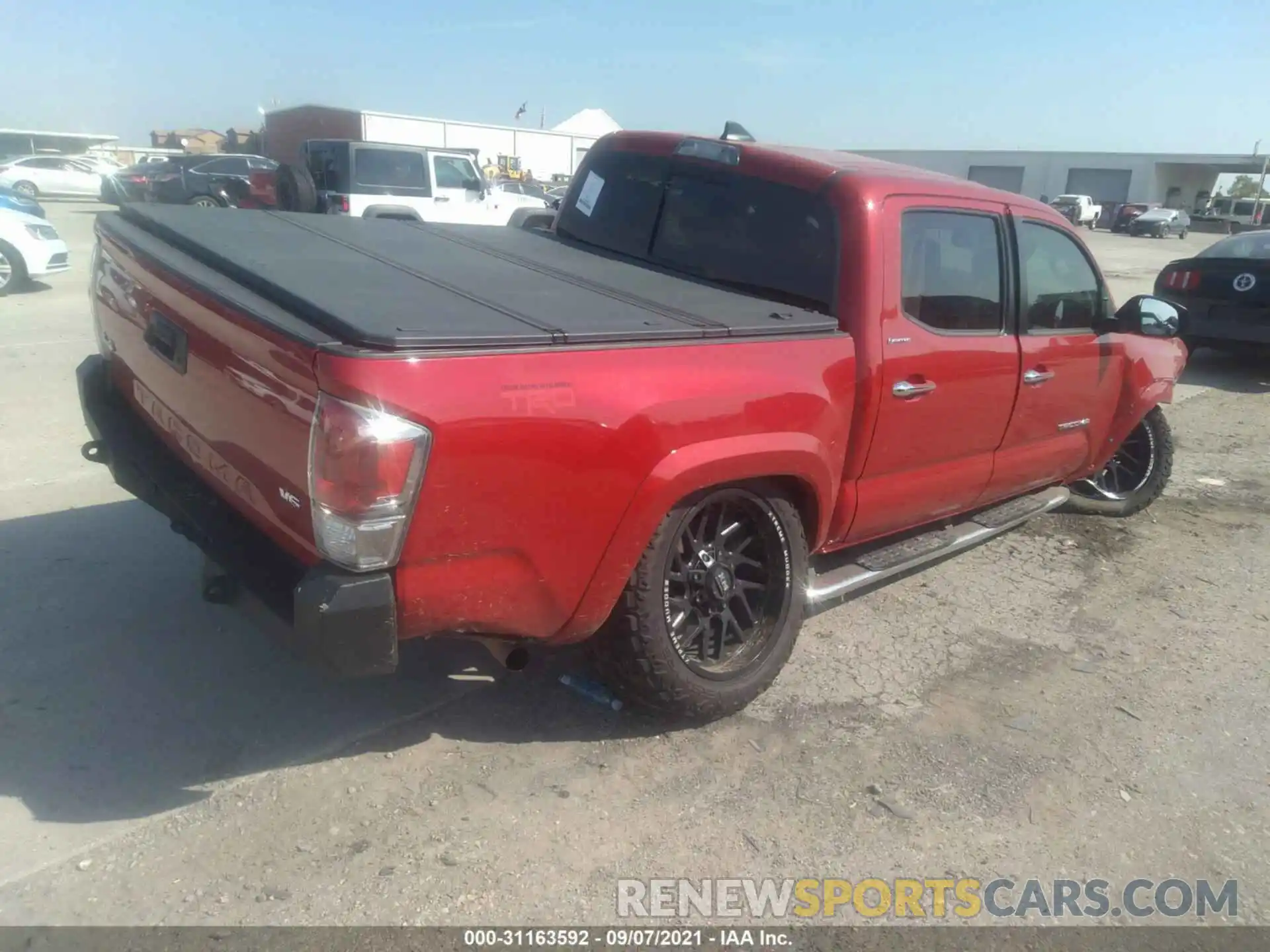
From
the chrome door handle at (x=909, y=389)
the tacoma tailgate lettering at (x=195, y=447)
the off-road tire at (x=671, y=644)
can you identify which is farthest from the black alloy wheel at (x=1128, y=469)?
the tacoma tailgate lettering at (x=195, y=447)

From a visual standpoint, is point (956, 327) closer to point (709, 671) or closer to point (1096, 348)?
point (1096, 348)

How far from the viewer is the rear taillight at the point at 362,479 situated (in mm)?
2244

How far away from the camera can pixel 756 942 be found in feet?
8.20

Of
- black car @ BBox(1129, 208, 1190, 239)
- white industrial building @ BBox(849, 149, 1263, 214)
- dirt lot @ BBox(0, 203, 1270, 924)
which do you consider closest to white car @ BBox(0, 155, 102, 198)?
dirt lot @ BBox(0, 203, 1270, 924)

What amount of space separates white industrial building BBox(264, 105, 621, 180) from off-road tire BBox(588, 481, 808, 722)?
1348 inches

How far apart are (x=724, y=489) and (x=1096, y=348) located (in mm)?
2614

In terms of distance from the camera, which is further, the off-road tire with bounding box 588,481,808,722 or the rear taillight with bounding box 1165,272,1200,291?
the rear taillight with bounding box 1165,272,1200,291

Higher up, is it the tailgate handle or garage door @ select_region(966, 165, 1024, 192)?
garage door @ select_region(966, 165, 1024, 192)

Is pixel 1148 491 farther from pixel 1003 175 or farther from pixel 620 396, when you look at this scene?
pixel 1003 175

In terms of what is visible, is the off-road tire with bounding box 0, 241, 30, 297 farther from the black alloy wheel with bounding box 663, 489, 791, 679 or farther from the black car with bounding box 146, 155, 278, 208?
the black alloy wheel with bounding box 663, 489, 791, 679

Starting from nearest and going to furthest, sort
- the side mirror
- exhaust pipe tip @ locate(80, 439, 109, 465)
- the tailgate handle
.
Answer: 1. the tailgate handle
2. exhaust pipe tip @ locate(80, 439, 109, 465)
3. the side mirror

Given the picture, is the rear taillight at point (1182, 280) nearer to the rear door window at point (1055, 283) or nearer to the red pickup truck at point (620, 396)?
the red pickup truck at point (620, 396)

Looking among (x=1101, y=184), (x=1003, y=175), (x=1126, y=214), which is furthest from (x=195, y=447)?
(x=1101, y=184)

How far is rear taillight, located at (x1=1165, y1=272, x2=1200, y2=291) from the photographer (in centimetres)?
1037
